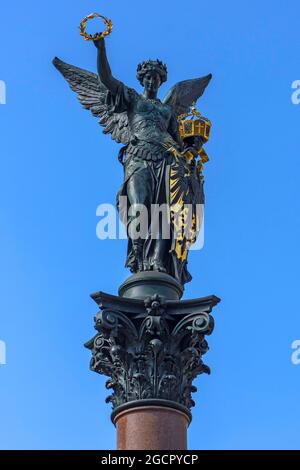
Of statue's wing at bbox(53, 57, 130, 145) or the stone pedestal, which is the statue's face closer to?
statue's wing at bbox(53, 57, 130, 145)

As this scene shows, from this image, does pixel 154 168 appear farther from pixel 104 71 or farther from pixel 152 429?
pixel 152 429

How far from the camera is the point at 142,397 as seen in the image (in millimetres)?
15969

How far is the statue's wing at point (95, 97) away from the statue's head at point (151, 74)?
90cm

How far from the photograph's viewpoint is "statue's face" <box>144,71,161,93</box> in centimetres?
1962

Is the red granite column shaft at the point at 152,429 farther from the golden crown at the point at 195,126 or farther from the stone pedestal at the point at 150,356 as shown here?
the golden crown at the point at 195,126

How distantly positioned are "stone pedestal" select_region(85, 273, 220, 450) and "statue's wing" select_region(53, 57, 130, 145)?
4678 millimetres

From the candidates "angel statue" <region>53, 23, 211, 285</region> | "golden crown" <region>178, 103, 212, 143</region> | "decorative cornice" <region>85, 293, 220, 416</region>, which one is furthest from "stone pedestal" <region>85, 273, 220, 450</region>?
"golden crown" <region>178, 103, 212, 143</region>

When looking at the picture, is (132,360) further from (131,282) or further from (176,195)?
(176,195)

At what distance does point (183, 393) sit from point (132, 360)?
2.78ft

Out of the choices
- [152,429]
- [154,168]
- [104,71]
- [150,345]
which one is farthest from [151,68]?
[152,429]

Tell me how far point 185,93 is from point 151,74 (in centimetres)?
245

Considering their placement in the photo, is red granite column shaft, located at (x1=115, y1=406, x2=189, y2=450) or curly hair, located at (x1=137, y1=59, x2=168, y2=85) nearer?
red granite column shaft, located at (x1=115, y1=406, x2=189, y2=450)

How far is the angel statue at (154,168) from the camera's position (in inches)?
708
